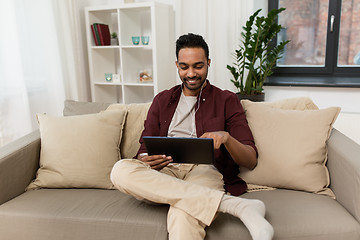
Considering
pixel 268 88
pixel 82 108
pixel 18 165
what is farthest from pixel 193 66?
pixel 268 88

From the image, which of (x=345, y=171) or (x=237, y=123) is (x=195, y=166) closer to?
(x=237, y=123)

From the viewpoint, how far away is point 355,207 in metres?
1.37

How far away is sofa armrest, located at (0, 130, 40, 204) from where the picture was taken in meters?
1.60

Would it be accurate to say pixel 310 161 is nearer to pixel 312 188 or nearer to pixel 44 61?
pixel 312 188

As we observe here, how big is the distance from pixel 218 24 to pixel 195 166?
64.9 inches

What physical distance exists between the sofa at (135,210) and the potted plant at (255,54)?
1.10 m

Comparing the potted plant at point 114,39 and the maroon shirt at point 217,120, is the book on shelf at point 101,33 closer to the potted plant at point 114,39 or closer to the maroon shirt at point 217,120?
the potted plant at point 114,39

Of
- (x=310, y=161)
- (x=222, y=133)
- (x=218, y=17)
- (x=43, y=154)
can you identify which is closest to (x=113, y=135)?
(x=43, y=154)

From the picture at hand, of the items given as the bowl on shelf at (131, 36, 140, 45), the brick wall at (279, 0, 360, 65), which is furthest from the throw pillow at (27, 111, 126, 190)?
the brick wall at (279, 0, 360, 65)

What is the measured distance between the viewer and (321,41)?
122 inches

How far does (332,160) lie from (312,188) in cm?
16

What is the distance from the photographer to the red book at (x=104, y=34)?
307cm

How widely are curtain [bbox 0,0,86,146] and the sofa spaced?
75 cm

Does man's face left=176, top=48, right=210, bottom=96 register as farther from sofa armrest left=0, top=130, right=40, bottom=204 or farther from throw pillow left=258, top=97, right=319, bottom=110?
sofa armrest left=0, top=130, right=40, bottom=204
